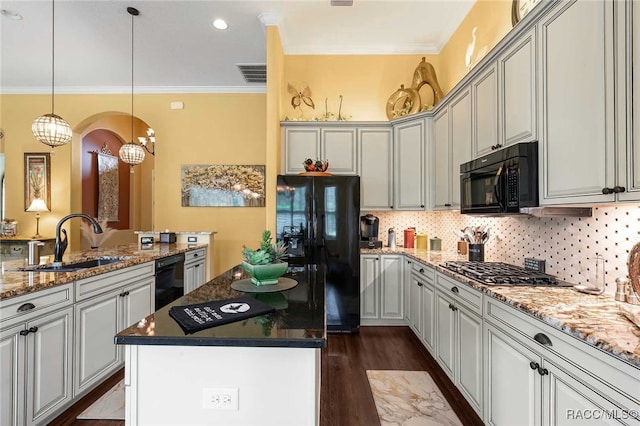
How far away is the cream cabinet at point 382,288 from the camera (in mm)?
3561

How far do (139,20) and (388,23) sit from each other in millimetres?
2798

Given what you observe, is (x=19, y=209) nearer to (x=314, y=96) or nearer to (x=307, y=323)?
(x=314, y=96)

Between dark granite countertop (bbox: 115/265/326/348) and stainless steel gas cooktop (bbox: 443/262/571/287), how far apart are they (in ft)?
3.78

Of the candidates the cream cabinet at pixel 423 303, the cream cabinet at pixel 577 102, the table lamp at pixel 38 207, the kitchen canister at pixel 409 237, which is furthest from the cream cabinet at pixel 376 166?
the table lamp at pixel 38 207

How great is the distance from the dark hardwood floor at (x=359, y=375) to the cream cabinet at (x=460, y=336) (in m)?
0.16

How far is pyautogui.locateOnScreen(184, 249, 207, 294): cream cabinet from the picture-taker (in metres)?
3.70

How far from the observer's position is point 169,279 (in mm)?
3254

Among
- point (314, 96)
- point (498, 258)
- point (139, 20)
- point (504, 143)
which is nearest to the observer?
point (504, 143)

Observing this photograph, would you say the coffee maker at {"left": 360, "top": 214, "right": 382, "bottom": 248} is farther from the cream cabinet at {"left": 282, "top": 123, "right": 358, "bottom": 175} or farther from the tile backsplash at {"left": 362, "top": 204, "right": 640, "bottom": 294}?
the tile backsplash at {"left": 362, "top": 204, "right": 640, "bottom": 294}

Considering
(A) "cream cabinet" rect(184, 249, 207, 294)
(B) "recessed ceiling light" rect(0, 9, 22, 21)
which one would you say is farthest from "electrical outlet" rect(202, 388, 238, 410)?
(B) "recessed ceiling light" rect(0, 9, 22, 21)

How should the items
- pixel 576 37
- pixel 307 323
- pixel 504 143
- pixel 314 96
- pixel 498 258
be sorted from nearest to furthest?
pixel 307 323 < pixel 576 37 < pixel 504 143 < pixel 498 258 < pixel 314 96

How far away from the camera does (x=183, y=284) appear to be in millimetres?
3592

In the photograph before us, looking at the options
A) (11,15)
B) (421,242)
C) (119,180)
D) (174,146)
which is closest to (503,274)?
(421,242)

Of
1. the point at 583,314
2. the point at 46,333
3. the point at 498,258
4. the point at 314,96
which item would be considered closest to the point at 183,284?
the point at 46,333
